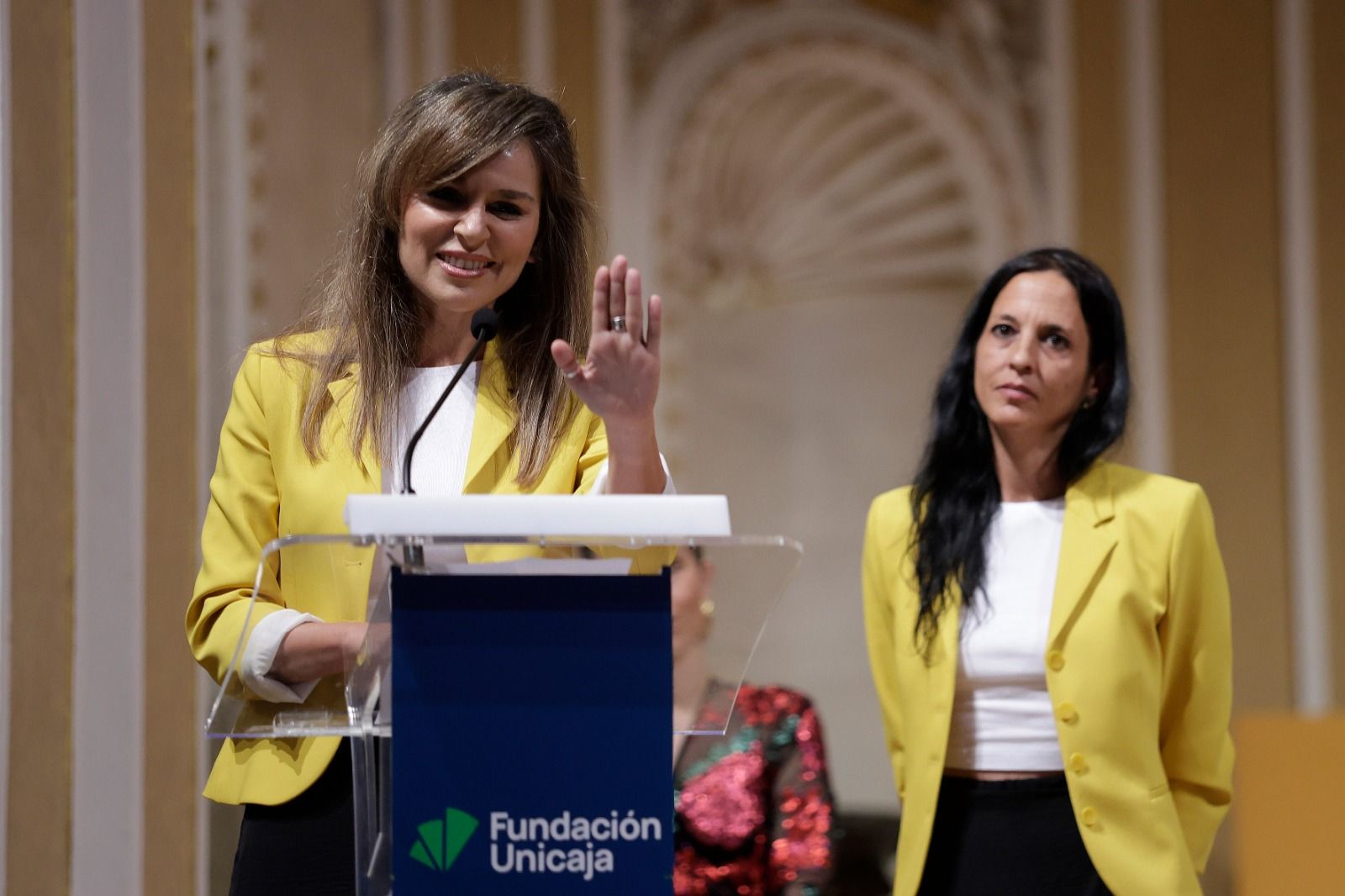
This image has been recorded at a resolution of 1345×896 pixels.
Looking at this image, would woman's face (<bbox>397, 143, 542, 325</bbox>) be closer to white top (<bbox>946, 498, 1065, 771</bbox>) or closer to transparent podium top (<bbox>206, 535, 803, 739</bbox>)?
transparent podium top (<bbox>206, 535, 803, 739</bbox>)

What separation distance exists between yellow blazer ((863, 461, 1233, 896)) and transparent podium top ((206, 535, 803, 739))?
3.34ft

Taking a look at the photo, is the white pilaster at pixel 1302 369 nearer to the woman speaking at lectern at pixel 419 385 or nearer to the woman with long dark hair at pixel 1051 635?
the woman with long dark hair at pixel 1051 635

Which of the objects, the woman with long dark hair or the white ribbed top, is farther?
the woman with long dark hair

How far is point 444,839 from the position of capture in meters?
1.40

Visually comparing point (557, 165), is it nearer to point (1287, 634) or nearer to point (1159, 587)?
point (1159, 587)

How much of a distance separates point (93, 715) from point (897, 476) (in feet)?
12.2

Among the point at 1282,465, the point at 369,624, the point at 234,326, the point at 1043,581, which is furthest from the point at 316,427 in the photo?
the point at 1282,465

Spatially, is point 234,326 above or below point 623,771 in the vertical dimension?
above

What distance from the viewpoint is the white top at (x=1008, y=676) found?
2.41m

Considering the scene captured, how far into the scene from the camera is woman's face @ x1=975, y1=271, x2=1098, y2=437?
8.57 ft

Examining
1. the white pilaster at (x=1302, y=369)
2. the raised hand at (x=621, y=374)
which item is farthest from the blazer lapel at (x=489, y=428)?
the white pilaster at (x=1302, y=369)

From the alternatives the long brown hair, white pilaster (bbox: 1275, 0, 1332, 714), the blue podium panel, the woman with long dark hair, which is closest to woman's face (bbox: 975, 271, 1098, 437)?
the woman with long dark hair

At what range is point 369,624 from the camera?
4.67ft

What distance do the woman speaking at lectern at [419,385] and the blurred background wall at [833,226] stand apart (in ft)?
4.62
